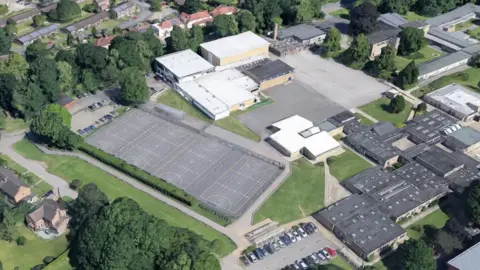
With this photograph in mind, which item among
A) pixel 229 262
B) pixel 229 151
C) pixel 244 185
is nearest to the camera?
pixel 229 262

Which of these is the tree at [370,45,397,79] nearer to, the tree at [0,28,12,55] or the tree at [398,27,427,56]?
the tree at [398,27,427,56]

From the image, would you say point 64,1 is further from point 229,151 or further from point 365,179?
point 365,179

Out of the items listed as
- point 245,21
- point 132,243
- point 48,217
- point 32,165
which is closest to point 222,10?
point 245,21

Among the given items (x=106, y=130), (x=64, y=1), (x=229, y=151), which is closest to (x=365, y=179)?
(x=229, y=151)

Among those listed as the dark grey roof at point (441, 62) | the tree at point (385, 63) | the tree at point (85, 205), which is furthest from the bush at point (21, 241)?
the dark grey roof at point (441, 62)

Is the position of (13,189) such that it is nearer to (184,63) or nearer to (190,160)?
(190,160)

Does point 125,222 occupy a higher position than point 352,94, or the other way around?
point 125,222
